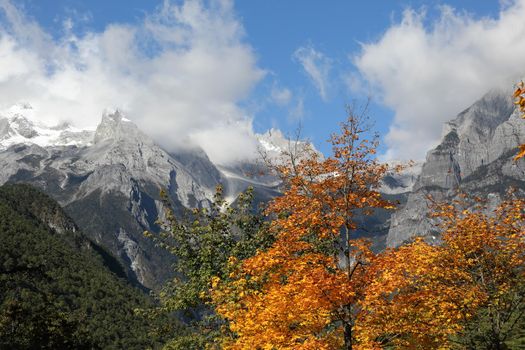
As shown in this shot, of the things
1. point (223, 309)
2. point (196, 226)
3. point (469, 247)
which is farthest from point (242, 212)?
point (469, 247)

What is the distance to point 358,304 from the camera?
61.3 ft

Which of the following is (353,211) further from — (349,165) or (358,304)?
(358,304)

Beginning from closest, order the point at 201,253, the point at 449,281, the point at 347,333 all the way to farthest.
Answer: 1. the point at 347,333
2. the point at 449,281
3. the point at 201,253

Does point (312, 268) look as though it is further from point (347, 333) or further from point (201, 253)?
point (201, 253)

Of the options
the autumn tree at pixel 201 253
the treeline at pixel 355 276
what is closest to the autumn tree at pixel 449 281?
the treeline at pixel 355 276

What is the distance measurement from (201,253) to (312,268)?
39.4ft

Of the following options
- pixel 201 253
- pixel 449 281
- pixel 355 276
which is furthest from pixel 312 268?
pixel 201 253

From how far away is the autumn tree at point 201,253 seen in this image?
28.5 meters

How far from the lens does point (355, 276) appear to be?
1888cm

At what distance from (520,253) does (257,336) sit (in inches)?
527

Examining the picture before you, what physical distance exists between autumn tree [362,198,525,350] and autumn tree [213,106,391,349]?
107cm

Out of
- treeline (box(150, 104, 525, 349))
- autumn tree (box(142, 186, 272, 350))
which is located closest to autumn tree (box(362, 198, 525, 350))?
treeline (box(150, 104, 525, 349))

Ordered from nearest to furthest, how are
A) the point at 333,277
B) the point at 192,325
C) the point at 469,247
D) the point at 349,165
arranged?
the point at 333,277, the point at 349,165, the point at 469,247, the point at 192,325

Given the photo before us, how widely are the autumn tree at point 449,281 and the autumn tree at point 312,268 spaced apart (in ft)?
3.51
